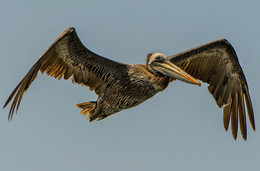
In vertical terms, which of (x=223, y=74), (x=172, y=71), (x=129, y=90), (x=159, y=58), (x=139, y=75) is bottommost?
(x=129, y=90)

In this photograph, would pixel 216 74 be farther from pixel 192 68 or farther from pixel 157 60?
pixel 157 60

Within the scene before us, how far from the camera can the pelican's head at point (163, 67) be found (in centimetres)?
926

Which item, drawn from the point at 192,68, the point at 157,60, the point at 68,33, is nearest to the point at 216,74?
the point at 192,68

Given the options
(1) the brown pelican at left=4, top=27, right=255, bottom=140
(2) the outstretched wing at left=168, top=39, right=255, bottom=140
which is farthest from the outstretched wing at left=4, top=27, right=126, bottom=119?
(2) the outstretched wing at left=168, top=39, right=255, bottom=140

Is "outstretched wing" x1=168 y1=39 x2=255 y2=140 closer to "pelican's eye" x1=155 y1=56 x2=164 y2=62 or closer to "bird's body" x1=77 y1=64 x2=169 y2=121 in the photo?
"pelican's eye" x1=155 y1=56 x2=164 y2=62

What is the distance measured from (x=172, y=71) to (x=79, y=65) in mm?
1973

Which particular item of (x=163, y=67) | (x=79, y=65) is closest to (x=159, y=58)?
(x=163, y=67)

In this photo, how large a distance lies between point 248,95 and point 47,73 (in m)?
4.54

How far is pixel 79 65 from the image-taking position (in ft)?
32.6

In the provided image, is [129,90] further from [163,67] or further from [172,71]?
[172,71]

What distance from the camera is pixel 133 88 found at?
31.0 ft

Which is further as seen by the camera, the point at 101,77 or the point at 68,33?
A: the point at 101,77

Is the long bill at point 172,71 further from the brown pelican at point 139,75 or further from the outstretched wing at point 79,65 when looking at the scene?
the outstretched wing at point 79,65

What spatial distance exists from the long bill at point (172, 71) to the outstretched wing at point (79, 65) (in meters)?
0.75
